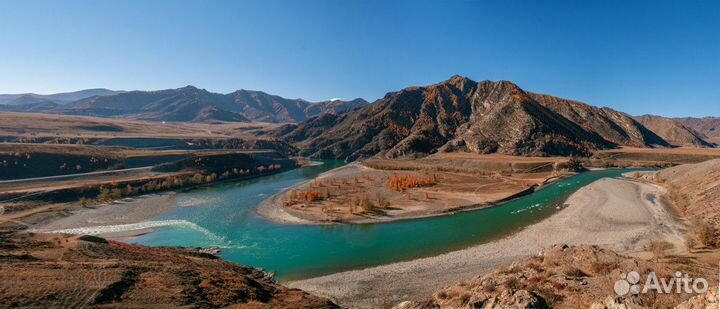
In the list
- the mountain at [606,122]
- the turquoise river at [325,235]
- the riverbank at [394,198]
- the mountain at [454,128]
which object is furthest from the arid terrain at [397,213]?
the turquoise river at [325,235]

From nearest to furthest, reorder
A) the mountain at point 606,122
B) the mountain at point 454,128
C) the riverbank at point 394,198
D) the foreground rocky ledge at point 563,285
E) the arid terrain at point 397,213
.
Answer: the foreground rocky ledge at point 563,285 → the arid terrain at point 397,213 → the riverbank at point 394,198 → the mountain at point 454,128 → the mountain at point 606,122

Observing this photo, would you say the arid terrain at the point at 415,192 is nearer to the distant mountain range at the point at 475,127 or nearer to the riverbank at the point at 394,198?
the riverbank at the point at 394,198

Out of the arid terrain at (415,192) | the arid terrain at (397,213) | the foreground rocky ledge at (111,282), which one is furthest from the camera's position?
the arid terrain at (415,192)

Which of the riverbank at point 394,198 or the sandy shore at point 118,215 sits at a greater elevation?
the riverbank at point 394,198

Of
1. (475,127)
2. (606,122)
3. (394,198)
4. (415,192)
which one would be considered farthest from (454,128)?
(394,198)

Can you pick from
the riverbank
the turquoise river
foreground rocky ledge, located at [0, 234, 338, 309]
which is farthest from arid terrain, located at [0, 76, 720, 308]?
the turquoise river

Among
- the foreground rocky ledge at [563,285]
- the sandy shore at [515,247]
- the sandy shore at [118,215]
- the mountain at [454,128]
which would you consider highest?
the mountain at [454,128]

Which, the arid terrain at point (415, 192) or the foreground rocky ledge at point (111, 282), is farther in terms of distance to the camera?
the arid terrain at point (415, 192)
